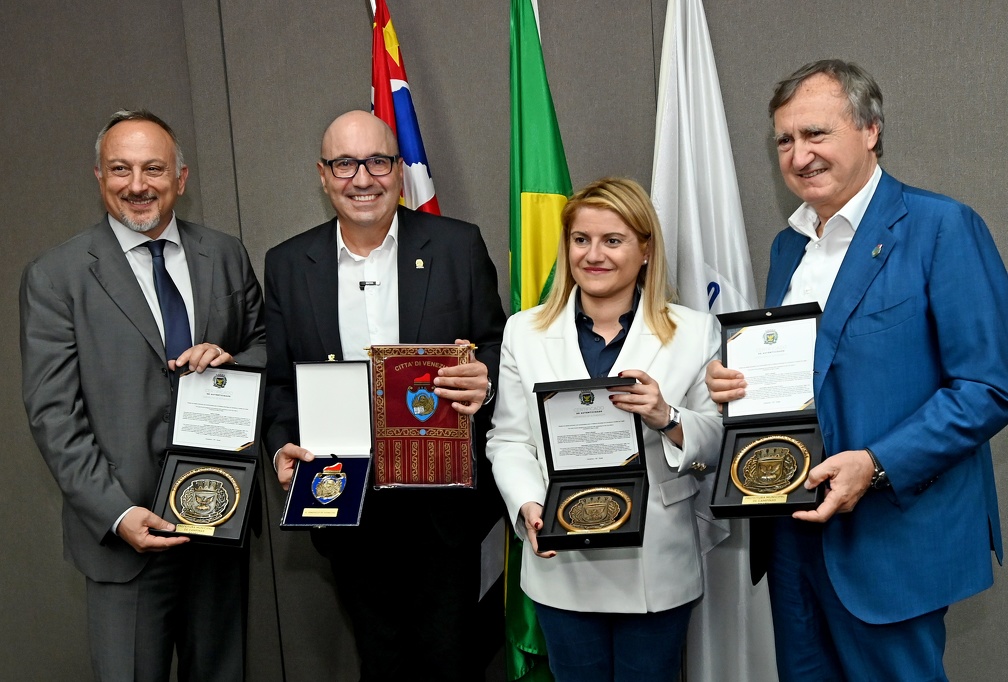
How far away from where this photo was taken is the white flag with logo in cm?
278

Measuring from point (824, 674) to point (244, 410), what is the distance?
172 cm

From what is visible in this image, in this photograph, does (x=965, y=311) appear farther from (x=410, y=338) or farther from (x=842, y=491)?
(x=410, y=338)

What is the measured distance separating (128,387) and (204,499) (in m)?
0.43

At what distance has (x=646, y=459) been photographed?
212 cm

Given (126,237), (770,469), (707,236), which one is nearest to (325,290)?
(126,237)

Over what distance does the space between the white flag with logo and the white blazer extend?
56 centimetres

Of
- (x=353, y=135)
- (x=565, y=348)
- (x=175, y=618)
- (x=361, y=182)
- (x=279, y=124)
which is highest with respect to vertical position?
(x=279, y=124)

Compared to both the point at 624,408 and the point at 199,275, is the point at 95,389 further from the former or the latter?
the point at 624,408

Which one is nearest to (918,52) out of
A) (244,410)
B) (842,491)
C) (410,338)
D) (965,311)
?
(965,311)

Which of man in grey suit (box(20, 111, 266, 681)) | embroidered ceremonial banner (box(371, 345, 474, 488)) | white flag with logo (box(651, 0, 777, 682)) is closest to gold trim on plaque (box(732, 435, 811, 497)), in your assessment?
embroidered ceremonial banner (box(371, 345, 474, 488))

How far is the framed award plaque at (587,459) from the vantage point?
77.1 inches

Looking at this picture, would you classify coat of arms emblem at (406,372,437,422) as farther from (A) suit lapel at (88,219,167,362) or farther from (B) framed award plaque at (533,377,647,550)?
(A) suit lapel at (88,219,167,362)

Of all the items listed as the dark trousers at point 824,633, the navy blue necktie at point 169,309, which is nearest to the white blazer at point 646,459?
the dark trousers at point 824,633

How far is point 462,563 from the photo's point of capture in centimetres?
252
